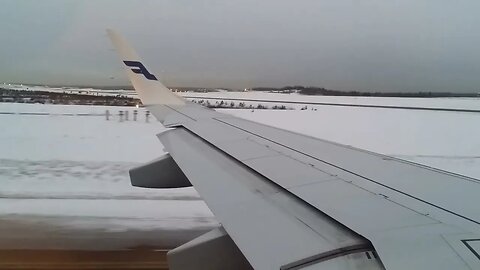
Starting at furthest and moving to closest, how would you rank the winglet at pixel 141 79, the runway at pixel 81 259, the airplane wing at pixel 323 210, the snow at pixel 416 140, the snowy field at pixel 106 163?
the snow at pixel 416 140 → the snowy field at pixel 106 163 → the winglet at pixel 141 79 → the runway at pixel 81 259 → the airplane wing at pixel 323 210

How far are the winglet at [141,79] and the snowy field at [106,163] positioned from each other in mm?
833

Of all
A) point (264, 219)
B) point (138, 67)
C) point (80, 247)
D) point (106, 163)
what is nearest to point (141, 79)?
point (138, 67)

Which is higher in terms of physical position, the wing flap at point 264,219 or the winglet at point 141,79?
the winglet at point 141,79

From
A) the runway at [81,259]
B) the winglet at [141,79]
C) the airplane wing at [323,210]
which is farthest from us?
the winglet at [141,79]

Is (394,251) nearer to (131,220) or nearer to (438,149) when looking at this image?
(131,220)

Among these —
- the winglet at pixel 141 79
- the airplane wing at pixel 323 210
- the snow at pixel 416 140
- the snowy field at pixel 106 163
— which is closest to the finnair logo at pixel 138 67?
the winglet at pixel 141 79

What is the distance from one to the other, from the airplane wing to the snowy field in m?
1.32

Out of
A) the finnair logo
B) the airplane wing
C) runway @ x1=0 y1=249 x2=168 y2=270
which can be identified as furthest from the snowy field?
the airplane wing

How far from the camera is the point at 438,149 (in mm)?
5746

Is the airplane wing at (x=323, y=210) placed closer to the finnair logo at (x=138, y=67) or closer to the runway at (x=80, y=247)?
the runway at (x=80, y=247)

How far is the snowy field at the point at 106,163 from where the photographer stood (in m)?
2.77

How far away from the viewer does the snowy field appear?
2769 millimetres

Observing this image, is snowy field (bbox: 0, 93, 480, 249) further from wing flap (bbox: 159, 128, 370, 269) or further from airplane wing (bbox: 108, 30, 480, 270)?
wing flap (bbox: 159, 128, 370, 269)

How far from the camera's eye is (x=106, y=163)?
4320mm
